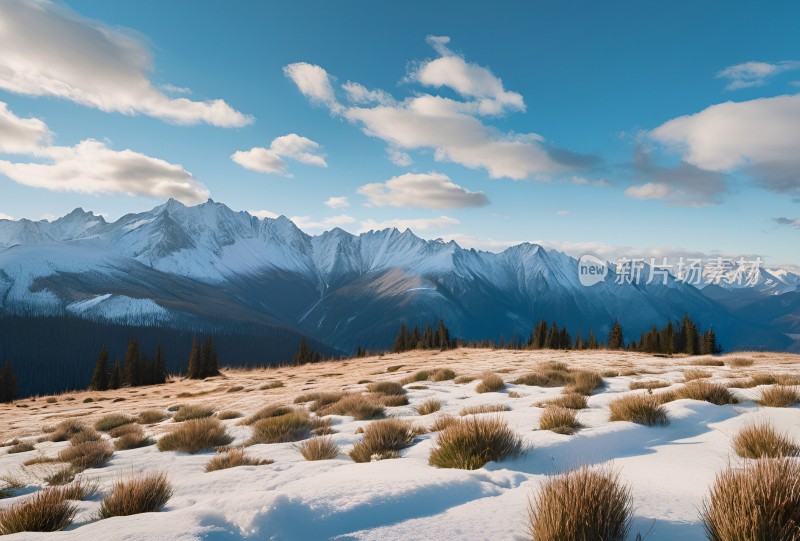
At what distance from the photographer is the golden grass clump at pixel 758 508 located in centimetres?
275

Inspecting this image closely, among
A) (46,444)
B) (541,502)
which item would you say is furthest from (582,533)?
(46,444)

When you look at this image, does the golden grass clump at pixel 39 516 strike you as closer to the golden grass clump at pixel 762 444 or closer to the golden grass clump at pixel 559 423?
the golden grass clump at pixel 559 423

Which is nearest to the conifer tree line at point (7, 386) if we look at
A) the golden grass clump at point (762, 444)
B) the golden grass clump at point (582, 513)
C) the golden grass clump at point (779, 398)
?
the golden grass clump at point (582, 513)

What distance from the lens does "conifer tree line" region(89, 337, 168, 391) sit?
250 feet

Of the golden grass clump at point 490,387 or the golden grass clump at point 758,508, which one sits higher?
the golden grass clump at point 758,508

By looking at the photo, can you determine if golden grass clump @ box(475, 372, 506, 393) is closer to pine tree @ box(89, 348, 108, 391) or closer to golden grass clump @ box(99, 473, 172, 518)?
golden grass clump @ box(99, 473, 172, 518)

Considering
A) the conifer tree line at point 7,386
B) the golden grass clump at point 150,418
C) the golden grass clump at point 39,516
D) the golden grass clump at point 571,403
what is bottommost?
the conifer tree line at point 7,386

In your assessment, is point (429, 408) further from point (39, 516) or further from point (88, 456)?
point (39, 516)

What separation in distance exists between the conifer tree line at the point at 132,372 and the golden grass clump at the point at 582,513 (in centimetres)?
8631

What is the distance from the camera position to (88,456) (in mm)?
7926

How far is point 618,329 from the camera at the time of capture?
9256 centimetres

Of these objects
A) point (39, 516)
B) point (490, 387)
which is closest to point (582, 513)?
point (39, 516)

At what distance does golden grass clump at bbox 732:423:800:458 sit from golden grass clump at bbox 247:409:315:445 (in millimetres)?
7315

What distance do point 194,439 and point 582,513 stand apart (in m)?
8.05
